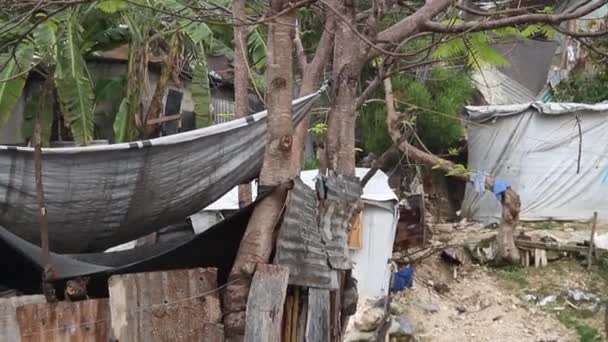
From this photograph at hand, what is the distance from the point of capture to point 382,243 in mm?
8477

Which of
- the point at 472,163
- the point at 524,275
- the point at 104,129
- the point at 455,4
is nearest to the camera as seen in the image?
the point at 455,4

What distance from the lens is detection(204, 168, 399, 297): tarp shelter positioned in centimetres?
834

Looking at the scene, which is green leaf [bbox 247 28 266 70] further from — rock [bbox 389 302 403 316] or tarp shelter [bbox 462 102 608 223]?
tarp shelter [bbox 462 102 608 223]

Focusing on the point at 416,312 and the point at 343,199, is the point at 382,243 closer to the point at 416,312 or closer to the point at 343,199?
the point at 416,312

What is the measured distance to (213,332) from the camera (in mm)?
3064

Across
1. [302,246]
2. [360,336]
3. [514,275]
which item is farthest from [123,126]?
[514,275]

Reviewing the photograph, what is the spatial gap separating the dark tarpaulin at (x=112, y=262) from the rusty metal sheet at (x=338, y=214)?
44 centimetres

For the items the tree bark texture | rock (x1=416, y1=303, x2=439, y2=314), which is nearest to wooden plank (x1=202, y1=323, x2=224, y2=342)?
the tree bark texture

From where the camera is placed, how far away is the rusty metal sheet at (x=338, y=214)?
3.59 meters

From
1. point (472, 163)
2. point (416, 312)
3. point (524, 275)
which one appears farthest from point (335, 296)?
point (472, 163)

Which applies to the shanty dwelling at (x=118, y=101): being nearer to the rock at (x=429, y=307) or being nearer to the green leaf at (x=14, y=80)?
the green leaf at (x=14, y=80)

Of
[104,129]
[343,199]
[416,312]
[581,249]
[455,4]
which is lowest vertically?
[416,312]

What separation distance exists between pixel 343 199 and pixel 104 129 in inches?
186

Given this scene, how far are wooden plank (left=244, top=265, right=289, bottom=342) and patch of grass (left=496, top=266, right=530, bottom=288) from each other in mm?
6373
